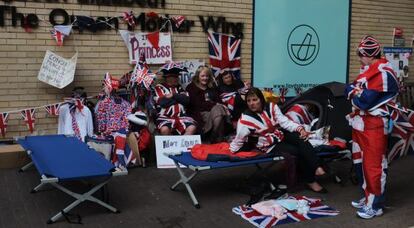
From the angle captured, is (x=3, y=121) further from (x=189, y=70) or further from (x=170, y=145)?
(x=189, y=70)

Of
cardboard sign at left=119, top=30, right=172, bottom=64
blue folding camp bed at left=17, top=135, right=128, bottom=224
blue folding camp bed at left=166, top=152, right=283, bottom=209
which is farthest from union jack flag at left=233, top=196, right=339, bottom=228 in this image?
cardboard sign at left=119, top=30, right=172, bottom=64

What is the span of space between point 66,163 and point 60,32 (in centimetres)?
262

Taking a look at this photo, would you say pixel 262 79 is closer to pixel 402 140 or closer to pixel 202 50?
pixel 202 50

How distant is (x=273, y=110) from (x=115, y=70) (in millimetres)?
2889

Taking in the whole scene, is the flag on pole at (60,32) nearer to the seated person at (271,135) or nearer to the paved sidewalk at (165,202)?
the paved sidewalk at (165,202)

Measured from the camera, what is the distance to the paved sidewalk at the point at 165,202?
4.66m

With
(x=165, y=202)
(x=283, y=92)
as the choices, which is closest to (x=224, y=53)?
(x=283, y=92)

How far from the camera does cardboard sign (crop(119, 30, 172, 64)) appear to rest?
745cm

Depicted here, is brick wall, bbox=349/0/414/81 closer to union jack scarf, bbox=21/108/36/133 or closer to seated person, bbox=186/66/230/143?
seated person, bbox=186/66/230/143

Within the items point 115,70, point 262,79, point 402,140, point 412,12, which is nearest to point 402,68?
point 412,12

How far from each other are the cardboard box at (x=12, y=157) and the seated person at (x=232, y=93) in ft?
9.83

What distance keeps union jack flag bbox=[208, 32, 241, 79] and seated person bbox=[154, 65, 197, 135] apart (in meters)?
1.24

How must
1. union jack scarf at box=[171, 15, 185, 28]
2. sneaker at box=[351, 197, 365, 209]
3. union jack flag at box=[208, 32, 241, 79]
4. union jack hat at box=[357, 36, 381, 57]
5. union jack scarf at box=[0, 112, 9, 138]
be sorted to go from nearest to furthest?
union jack hat at box=[357, 36, 381, 57] → sneaker at box=[351, 197, 365, 209] → union jack scarf at box=[0, 112, 9, 138] → union jack scarf at box=[171, 15, 185, 28] → union jack flag at box=[208, 32, 241, 79]

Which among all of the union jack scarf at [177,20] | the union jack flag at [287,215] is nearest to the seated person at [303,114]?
the union jack flag at [287,215]
